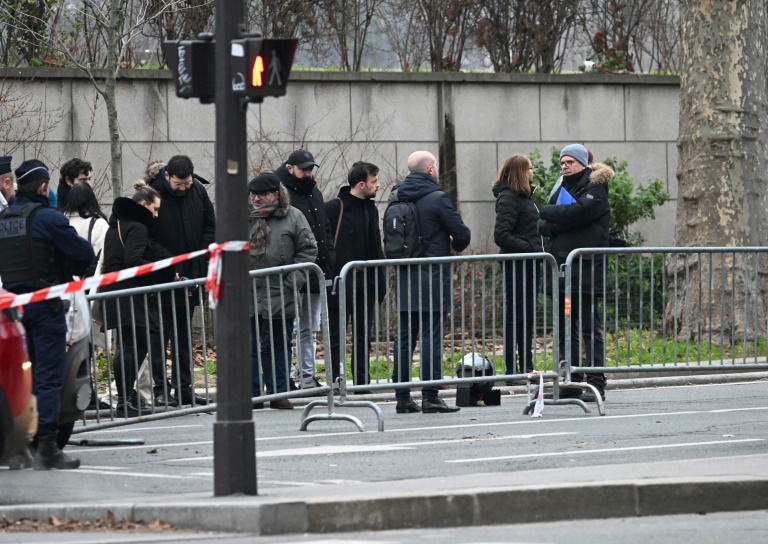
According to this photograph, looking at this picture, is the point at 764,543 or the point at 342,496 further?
the point at 342,496

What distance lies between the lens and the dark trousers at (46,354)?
31.9 ft

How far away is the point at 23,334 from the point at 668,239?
1498 centimetres

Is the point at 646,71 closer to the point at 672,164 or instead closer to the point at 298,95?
the point at 672,164

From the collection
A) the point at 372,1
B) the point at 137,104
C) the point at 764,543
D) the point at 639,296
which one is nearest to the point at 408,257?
the point at 639,296

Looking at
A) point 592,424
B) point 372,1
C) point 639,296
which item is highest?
point 372,1

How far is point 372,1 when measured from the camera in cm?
2186

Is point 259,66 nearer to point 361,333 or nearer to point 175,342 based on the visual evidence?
point 175,342

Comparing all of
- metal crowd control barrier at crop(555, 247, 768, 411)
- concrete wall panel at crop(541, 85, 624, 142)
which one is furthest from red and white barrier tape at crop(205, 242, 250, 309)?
concrete wall panel at crop(541, 85, 624, 142)

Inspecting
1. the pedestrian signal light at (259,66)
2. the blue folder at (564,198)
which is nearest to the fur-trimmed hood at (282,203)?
the blue folder at (564,198)

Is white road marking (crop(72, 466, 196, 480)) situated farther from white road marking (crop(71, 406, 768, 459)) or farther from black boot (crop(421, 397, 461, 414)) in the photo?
black boot (crop(421, 397, 461, 414))

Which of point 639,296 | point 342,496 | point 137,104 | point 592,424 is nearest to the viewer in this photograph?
point 342,496

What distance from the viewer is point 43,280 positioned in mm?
9906

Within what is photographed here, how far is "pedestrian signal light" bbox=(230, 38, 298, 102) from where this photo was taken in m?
7.95

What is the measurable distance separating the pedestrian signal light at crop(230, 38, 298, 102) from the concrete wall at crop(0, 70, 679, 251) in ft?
37.7
